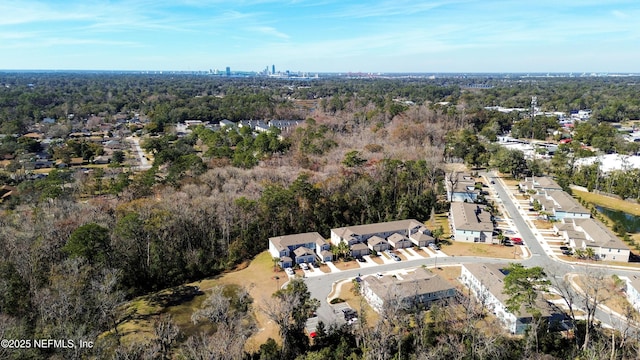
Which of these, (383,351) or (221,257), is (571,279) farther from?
(221,257)

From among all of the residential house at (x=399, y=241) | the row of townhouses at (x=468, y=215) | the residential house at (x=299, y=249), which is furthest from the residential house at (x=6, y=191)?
the row of townhouses at (x=468, y=215)

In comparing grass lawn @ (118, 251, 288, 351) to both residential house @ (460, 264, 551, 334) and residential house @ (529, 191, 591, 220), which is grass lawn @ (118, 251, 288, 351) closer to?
residential house @ (460, 264, 551, 334)

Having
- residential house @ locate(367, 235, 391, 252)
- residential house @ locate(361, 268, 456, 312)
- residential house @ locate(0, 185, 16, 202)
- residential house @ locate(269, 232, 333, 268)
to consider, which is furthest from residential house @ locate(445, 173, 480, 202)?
residential house @ locate(0, 185, 16, 202)

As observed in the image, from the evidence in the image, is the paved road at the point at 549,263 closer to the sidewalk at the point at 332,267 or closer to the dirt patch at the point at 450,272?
the dirt patch at the point at 450,272

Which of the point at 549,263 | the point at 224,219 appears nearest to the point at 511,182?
the point at 549,263

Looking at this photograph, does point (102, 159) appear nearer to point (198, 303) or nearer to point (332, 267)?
point (198, 303)

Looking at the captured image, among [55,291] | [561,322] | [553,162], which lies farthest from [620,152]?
[55,291]
